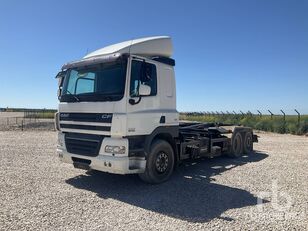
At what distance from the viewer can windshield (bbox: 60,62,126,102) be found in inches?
256

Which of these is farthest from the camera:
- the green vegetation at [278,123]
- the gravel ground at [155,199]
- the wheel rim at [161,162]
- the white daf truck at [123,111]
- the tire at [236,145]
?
the green vegetation at [278,123]

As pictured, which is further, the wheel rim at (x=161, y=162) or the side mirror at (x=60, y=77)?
the side mirror at (x=60, y=77)

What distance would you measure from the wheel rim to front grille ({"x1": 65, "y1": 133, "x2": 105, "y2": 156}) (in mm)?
1514

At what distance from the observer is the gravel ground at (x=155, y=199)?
16.1ft

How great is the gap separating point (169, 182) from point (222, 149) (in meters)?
3.78

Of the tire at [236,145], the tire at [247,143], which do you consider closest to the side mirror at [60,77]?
the tire at [236,145]

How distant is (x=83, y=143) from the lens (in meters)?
6.86

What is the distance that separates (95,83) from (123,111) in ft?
3.90

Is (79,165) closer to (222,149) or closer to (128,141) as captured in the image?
(128,141)

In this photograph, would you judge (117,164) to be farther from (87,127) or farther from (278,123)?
(278,123)

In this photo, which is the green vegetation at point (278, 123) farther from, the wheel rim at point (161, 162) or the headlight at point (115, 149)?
the headlight at point (115, 149)

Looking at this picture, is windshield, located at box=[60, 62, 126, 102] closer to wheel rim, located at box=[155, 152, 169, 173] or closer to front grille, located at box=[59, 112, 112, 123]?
front grille, located at box=[59, 112, 112, 123]

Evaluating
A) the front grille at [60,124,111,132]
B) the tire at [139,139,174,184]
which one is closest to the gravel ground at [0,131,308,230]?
the tire at [139,139,174,184]

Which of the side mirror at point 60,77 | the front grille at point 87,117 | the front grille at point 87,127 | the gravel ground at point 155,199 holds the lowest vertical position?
the gravel ground at point 155,199
